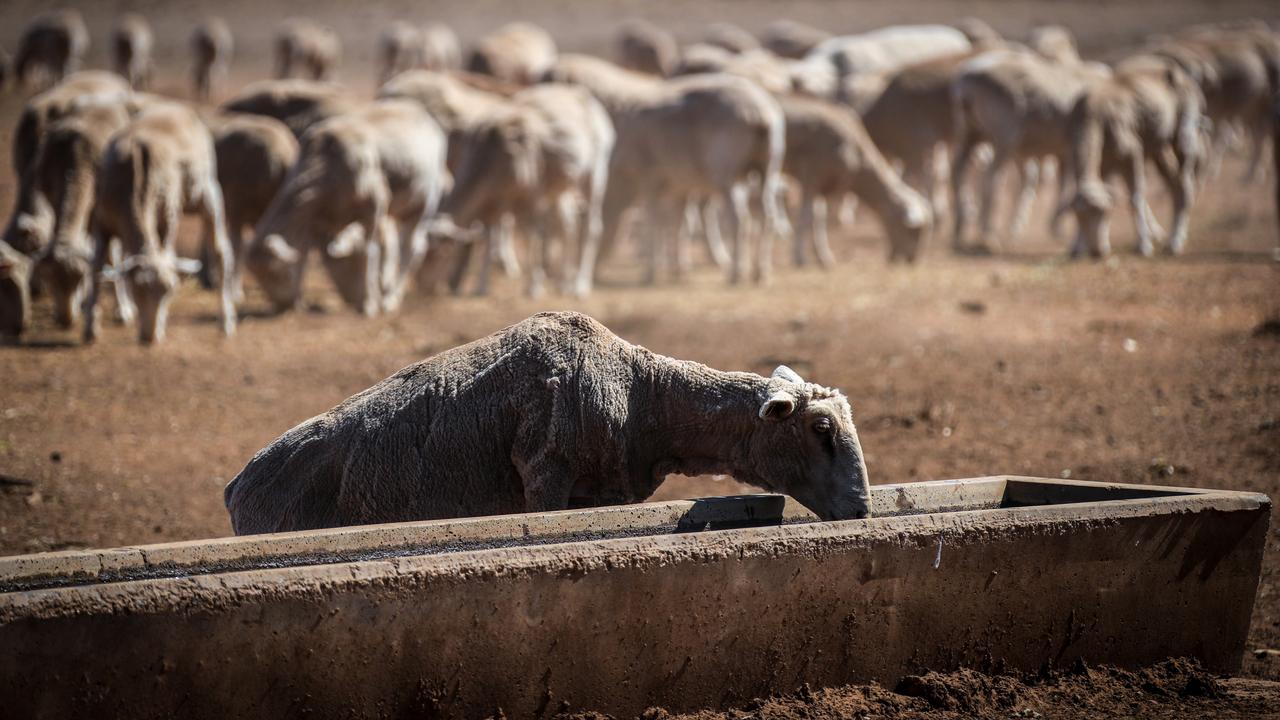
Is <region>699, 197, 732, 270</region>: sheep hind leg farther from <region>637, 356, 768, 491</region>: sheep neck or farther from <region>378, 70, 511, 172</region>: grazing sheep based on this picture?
<region>637, 356, 768, 491</region>: sheep neck

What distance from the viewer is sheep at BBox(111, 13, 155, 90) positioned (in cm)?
3027

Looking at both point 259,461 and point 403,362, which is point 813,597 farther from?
point 403,362

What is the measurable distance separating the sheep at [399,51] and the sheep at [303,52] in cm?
132

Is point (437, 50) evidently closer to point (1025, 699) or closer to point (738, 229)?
point (738, 229)

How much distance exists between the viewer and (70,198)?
14344 millimetres

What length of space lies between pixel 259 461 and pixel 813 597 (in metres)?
2.50

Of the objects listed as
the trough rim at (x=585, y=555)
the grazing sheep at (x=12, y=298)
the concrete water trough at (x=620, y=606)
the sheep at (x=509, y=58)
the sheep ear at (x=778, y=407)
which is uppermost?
the sheep ear at (x=778, y=407)

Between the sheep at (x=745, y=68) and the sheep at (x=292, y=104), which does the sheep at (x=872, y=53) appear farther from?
the sheep at (x=292, y=104)

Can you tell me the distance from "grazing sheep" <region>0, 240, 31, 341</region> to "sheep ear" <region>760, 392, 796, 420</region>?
1034 cm

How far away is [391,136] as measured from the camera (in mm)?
15914

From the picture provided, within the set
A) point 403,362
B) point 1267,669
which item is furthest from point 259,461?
point 403,362

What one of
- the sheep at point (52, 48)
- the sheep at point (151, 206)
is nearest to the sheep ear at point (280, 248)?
the sheep at point (151, 206)

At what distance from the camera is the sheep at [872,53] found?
86.7 ft

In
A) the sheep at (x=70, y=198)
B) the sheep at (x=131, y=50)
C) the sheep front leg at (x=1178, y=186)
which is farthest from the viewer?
the sheep at (x=131, y=50)
